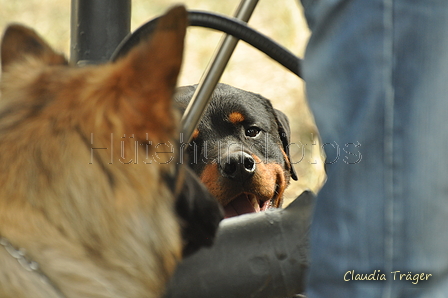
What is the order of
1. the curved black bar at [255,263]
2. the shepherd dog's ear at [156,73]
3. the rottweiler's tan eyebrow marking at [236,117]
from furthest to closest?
1. the rottweiler's tan eyebrow marking at [236,117]
2. the curved black bar at [255,263]
3. the shepherd dog's ear at [156,73]

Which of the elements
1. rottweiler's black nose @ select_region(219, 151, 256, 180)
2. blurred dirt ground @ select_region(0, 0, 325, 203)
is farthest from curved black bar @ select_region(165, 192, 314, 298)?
blurred dirt ground @ select_region(0, 0, 325, 203)

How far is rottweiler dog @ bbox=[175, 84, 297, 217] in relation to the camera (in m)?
2.54

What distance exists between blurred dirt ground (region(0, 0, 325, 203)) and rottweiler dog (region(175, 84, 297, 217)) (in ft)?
5.64

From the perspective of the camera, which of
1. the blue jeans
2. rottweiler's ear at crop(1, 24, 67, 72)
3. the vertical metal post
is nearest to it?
the blue jeans

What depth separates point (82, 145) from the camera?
0.94 metres

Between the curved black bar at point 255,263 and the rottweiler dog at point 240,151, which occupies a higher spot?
the curved black bar at point 255,263

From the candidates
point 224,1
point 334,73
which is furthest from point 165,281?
point 224,1

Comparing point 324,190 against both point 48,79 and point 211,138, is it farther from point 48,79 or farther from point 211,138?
point 211,138

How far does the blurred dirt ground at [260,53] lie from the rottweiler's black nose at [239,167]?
222 cm

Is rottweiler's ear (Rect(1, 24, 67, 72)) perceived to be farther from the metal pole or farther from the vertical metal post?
the metal pole

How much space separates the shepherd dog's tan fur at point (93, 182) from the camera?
36.1 inches

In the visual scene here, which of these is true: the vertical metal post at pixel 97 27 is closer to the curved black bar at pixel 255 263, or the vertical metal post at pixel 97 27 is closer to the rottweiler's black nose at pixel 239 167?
the curved black bar at pixel 255 263

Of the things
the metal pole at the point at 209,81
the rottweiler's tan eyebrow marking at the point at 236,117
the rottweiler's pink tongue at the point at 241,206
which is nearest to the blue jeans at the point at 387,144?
the metal pole at the point at 209,81

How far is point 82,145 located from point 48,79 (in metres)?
0.20
